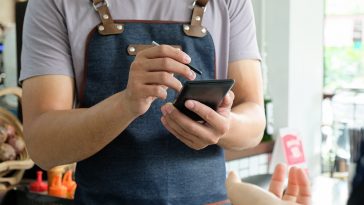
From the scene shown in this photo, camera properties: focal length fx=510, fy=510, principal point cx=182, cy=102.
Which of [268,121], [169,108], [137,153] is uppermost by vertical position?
[169,108]

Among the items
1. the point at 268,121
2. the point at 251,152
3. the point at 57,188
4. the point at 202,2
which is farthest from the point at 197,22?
the point at 268,121

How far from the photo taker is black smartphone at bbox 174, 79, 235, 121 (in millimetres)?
670

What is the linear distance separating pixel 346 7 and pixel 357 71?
14.9 inches

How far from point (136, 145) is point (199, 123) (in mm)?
169

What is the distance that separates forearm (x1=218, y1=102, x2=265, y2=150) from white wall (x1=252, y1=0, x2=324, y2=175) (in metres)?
1.68

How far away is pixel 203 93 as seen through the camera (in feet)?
2.28

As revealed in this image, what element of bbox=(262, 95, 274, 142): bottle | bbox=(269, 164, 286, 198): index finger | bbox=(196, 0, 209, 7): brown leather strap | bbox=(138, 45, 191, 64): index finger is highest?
bbox=(196, 0, 209, 7): brown leather strap

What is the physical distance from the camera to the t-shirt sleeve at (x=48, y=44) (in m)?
0.87

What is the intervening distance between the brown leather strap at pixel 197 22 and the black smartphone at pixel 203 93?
8.6 inches

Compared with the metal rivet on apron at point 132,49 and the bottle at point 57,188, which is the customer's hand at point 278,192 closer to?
the metal rivet on apron at point 132,49

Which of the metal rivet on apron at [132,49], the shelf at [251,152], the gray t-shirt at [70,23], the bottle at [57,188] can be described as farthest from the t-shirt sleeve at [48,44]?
the shelf at [251,152]

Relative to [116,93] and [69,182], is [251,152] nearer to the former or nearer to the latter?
[69,182]

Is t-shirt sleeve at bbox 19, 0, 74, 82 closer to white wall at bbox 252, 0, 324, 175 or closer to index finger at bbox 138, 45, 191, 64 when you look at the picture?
index finger at bbox 138, 45, 191, 64

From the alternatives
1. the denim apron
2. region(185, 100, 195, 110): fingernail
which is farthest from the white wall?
region(185, 100, 195, 110): fingernail
